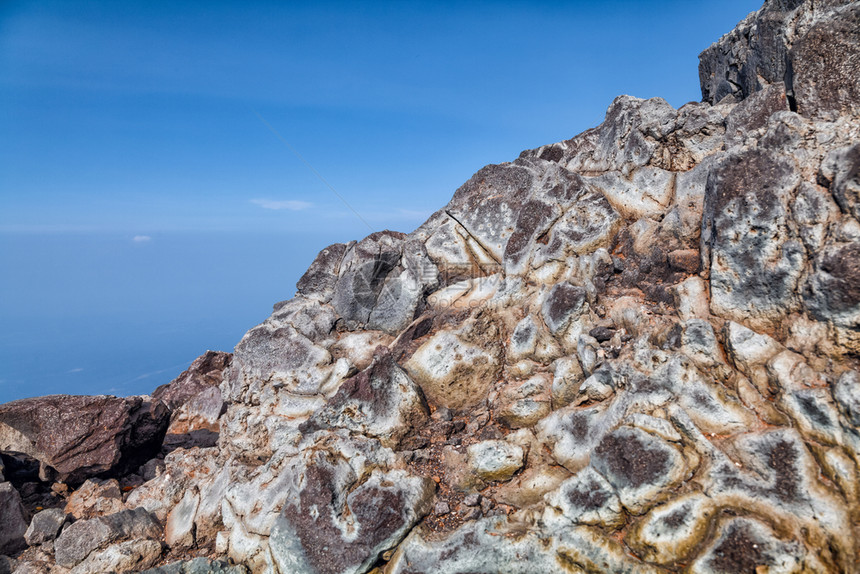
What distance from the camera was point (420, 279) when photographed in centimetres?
1998

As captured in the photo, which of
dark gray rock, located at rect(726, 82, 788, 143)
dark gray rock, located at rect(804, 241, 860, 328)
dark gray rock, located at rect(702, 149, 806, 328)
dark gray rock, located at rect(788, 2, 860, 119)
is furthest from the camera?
dark gray rock, located at rect(726, 82, 788, 143)

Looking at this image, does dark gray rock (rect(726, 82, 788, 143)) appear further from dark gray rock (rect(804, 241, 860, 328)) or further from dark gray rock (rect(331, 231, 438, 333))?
dark gray rock (rect(331, 231, 438, 333))

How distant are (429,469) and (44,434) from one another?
15.5 meters

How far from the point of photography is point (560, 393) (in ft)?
47.3

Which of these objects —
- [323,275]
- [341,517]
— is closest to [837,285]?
[341,517]

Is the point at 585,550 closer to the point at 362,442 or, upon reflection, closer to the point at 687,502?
the point at 687,502

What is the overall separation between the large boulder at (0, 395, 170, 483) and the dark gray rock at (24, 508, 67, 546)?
242 cm

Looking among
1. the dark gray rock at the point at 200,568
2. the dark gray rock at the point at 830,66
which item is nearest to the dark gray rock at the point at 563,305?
the dark gray rock at the point at 830,66

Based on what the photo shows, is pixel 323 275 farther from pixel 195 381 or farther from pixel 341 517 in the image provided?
pixel 341 517

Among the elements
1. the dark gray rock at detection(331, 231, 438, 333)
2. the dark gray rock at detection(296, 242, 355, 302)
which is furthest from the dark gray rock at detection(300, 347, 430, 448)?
the dark gray rock at detection(296, 242, 355, 302)

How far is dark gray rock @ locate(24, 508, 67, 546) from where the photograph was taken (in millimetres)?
16109

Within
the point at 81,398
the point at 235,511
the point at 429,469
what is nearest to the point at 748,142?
the point at 429,469

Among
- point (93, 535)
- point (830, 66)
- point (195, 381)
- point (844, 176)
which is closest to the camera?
point (844, 176)

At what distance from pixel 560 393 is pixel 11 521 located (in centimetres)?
1827
